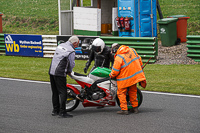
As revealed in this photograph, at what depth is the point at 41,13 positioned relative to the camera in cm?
3772

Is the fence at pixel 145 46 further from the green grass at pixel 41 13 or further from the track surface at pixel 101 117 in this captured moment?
the green grass at pixel 41 13

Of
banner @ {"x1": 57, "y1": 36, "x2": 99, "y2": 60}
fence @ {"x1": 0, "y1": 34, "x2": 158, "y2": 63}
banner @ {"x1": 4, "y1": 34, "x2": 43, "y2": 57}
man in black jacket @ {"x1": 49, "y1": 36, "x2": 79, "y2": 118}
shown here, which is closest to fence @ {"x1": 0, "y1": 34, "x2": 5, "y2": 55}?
banner @ {"x1": 4, "y1": 34, "x2": 43, "y2": 57}

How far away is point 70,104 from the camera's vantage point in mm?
8766

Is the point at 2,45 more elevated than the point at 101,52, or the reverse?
the point at 2,45

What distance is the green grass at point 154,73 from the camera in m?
11.4

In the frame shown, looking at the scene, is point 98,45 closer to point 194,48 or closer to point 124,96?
point 124,96

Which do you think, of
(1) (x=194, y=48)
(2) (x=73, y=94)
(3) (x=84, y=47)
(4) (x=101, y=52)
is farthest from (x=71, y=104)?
(1) (x=194, y=48)

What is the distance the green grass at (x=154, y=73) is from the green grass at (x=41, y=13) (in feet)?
37.5

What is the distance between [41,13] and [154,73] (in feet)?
Answer: 84.8

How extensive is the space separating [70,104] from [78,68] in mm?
A: 6624

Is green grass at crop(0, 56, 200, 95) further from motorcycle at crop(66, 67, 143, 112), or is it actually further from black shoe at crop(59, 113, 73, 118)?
black shoe at crop(59, 113, 73, 118)

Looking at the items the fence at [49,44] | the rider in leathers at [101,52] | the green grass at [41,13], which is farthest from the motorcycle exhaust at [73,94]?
the green grass at [41,13]

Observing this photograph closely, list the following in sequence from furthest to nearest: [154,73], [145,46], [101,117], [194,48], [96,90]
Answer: [145,46] → [194,48] → [154,73] → [96,90] → [101,117]

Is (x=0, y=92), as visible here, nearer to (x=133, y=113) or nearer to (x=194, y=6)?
(x=133, y=113)
